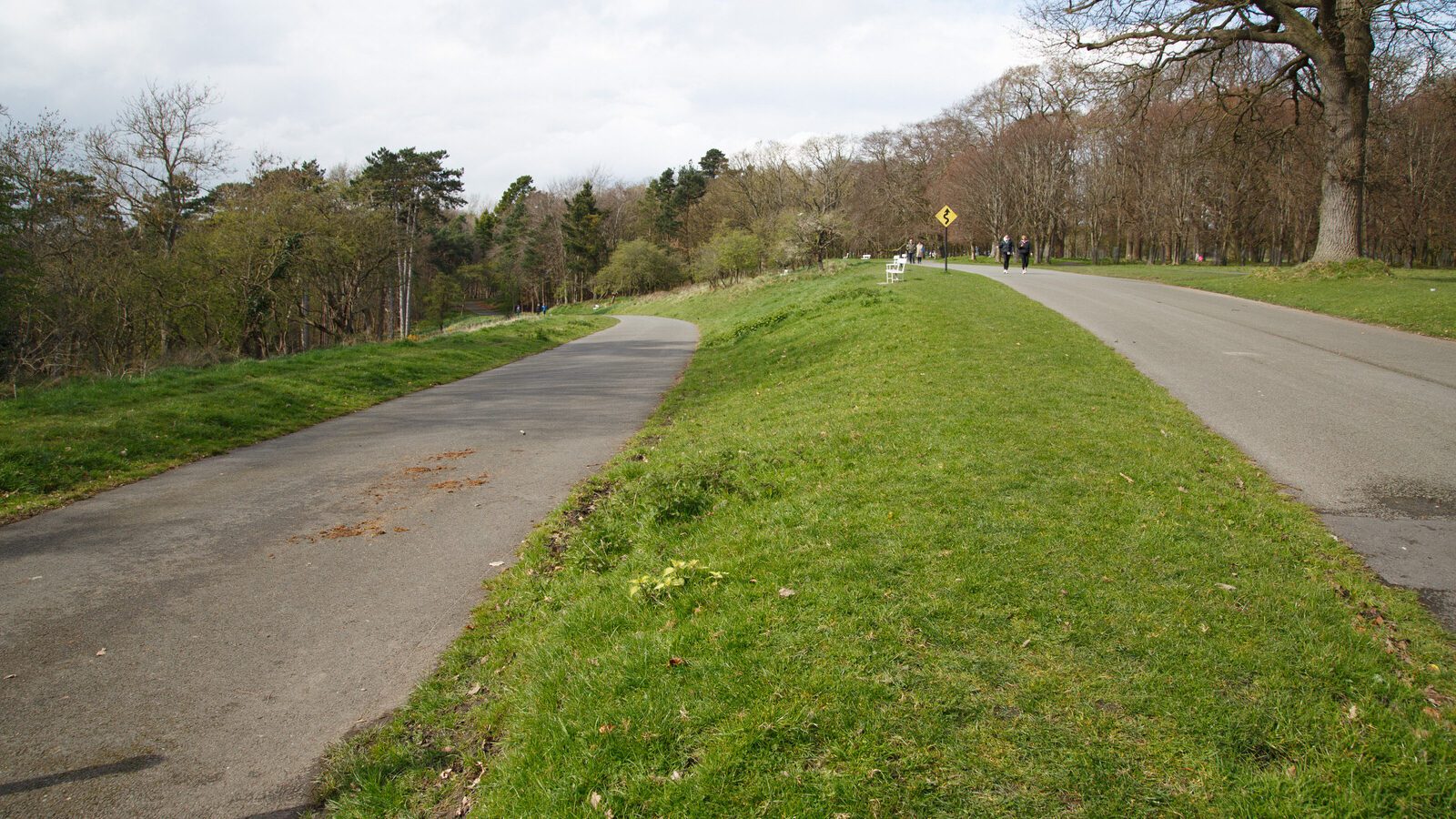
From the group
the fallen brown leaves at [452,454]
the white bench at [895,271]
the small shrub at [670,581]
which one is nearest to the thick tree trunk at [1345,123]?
the white bench at [895,271]

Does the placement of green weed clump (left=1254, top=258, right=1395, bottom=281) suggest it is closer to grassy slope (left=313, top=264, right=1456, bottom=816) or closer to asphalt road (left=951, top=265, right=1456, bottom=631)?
asphalt road (left=951, top=265, right=1456, bottom=631)

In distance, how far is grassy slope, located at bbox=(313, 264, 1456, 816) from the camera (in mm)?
2768

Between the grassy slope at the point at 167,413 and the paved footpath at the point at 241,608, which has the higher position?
the grassy slope at the point at 167,413

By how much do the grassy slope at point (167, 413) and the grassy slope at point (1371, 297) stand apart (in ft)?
65.2

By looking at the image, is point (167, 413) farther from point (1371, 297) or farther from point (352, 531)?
point (1371, 297)

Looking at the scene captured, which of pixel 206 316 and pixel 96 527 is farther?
pixel 206 316

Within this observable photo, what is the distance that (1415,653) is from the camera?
3.62 m

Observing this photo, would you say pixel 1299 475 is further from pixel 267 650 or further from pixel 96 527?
pixel 96 527

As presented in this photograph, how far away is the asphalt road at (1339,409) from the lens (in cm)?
523

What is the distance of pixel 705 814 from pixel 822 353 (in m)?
10.7

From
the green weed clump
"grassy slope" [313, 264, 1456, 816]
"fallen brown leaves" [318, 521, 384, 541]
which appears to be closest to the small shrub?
"grassy slope" [313, 264, 1456, 816]

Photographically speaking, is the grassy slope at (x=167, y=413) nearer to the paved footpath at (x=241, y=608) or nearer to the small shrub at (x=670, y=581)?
the paved footpath at (x=241, y=608)

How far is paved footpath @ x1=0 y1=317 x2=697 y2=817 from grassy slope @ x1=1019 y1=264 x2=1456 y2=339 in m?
16.7

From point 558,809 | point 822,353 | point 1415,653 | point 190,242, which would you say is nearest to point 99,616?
point 558,809
